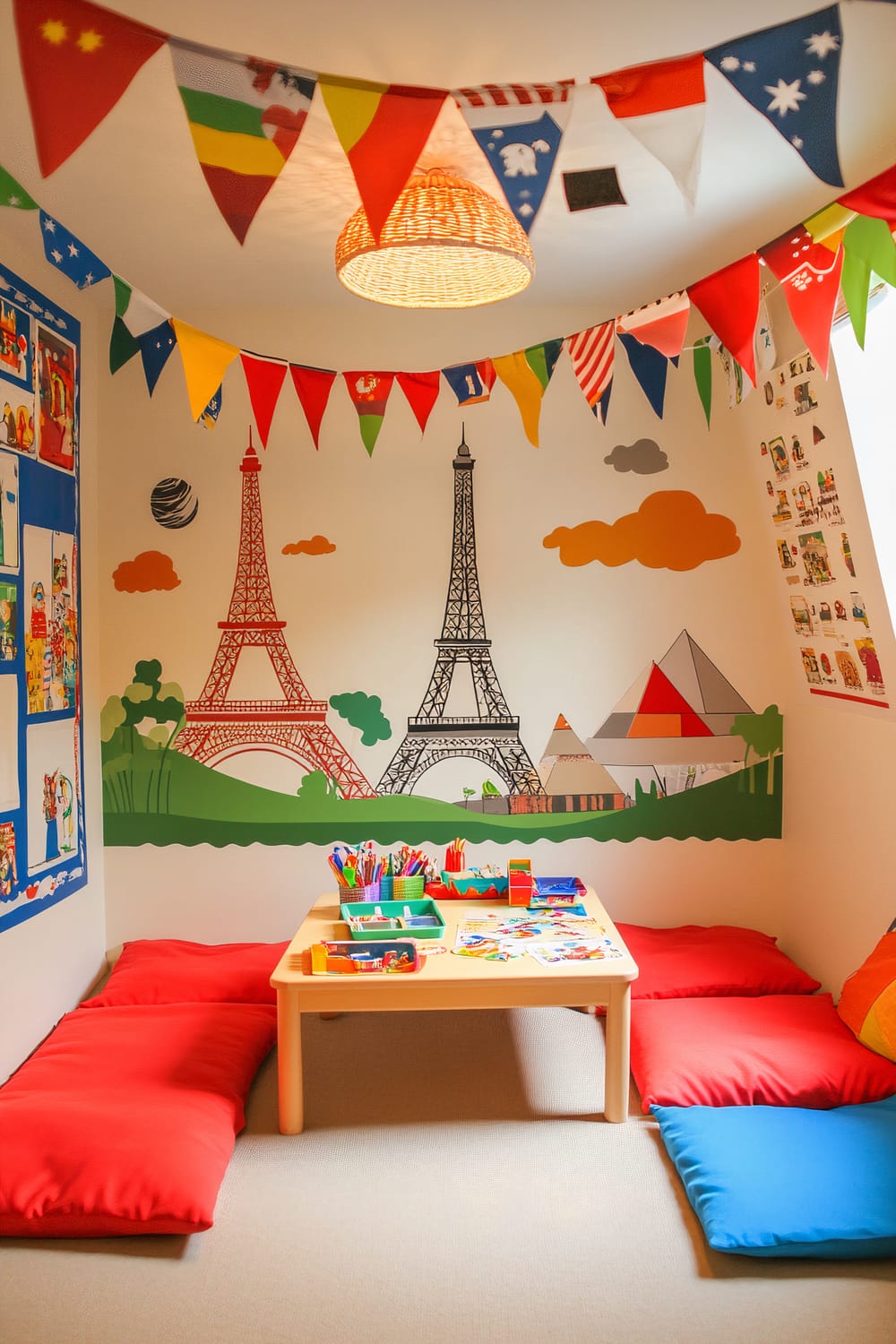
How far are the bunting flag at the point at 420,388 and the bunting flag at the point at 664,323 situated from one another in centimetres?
90

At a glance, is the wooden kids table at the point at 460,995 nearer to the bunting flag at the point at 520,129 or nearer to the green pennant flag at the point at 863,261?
the green pennant flag at the point at 863,261

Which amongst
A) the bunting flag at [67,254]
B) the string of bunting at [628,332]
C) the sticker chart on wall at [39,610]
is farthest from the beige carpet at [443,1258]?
the bunting flag at [67,254]

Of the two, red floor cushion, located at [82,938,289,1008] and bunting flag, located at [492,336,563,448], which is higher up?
bunting flag, located at [492,336,563,448]

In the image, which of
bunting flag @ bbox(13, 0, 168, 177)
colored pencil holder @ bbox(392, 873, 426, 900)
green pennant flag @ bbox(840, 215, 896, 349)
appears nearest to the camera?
bunting flag @ bbox(13, 0, 168, 177)

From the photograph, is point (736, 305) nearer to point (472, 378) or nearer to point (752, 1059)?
point (472, 378)

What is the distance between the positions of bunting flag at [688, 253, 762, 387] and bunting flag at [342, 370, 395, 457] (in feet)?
4.43

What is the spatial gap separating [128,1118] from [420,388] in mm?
2592

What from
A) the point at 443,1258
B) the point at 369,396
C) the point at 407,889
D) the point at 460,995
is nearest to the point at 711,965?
the point at 407,889

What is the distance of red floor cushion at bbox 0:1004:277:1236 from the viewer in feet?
8.56

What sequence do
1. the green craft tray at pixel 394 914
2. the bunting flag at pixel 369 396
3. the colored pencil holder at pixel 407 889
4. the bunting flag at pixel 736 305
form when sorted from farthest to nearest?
the colored pencil holder at pixel 407 889, the bunting flag at pixel 369 396, the green craft tray at pixel 394 914, the bunting flag at pixel 736 305

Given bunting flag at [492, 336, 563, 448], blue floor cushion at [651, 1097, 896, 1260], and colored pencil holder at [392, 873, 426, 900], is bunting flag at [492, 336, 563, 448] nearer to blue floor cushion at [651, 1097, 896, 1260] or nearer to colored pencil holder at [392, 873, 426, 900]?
colored pencil holder at [392, 873, 426, 900]

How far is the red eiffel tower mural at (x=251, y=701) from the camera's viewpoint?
4.53 metres

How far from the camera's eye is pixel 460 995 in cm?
315

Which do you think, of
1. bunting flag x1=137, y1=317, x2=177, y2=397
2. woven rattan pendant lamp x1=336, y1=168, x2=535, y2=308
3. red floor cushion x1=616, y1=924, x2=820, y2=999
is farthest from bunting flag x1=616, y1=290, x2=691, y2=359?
red floor cushion x1=616, y1=924, x2=820, y2=999
